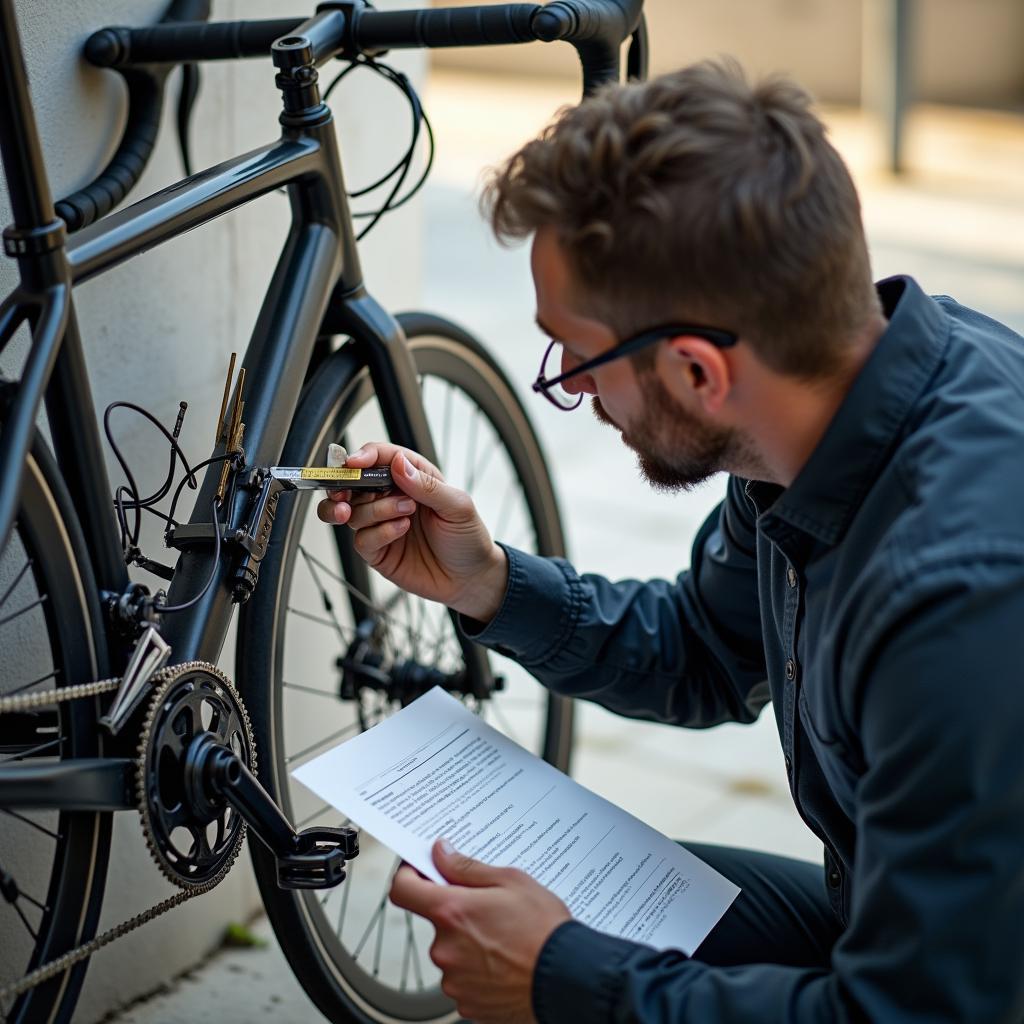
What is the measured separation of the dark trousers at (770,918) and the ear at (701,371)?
21.4 inches

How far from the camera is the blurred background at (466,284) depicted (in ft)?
4.79

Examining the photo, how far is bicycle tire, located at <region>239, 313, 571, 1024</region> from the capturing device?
4.37 ft

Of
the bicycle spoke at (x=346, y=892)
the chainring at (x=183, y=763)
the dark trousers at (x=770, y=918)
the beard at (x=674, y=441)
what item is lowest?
the bicycle spoke at (x=346, y=892)

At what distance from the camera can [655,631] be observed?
1.41m

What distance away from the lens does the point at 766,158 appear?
0.98 meters

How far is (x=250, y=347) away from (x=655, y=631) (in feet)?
1.58

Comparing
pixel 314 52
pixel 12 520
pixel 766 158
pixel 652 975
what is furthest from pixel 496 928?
pixel 314 52

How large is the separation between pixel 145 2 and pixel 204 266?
29 cm

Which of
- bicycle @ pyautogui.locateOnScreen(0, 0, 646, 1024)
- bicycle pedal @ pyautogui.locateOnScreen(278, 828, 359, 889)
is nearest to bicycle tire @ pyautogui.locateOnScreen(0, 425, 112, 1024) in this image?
bicycle @ pyautogui.locateOnScreen(0, 0, 646, 1024)

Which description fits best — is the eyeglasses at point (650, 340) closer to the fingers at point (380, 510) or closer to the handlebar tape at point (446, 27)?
the fingers at point (380, 510)

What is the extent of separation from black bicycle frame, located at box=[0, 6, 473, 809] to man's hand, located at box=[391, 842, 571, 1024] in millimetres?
255

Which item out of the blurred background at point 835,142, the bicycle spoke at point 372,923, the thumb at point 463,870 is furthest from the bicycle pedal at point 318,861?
the bicycle spoke at point 372,923

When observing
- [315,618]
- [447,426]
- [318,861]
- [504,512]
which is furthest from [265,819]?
[504,512]

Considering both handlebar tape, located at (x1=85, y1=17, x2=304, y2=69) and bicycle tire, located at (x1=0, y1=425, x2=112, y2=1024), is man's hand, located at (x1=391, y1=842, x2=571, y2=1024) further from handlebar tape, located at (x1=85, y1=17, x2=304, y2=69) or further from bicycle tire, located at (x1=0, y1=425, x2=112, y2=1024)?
handlebar tape, located at (x1=85, y1=17, x2=304, y2=69)
